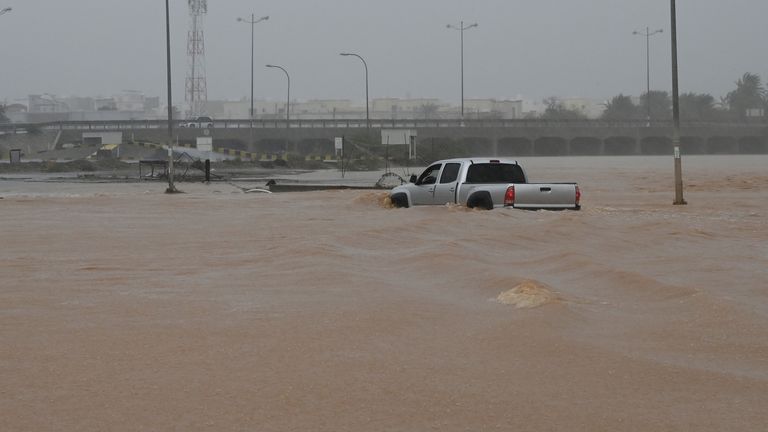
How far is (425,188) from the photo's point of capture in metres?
23.6

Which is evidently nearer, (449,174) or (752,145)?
(449,174)

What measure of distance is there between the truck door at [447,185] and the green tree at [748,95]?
159 metres

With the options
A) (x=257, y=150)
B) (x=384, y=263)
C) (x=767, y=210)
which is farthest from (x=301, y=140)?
(x=384, y=263)

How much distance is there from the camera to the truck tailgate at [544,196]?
69.2ft

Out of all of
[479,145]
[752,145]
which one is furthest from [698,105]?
[479,145]

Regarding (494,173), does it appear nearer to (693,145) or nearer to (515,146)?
(515,146)

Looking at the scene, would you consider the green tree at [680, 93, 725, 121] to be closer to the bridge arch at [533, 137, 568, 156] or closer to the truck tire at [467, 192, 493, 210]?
the bridge arch at [533, 137, 568, 156]

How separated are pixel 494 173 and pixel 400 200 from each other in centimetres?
285

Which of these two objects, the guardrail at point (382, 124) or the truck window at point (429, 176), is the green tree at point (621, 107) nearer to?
the guardrail at point (382, 124)

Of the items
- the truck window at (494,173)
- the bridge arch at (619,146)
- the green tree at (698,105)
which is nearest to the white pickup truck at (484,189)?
the truck window at (494,173)

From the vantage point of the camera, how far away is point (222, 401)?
715 cm

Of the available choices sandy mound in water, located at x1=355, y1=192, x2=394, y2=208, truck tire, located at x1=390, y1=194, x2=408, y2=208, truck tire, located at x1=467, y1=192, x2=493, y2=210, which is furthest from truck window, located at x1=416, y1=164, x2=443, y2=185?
truck tire, located at x1=467, y1=192, x2=493, y2=210

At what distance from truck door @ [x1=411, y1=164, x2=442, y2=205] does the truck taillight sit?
2.39 meters

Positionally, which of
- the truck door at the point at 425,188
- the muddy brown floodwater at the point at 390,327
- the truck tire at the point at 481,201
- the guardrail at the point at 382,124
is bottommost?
the muddy brown floodwater at the point at 390,327
